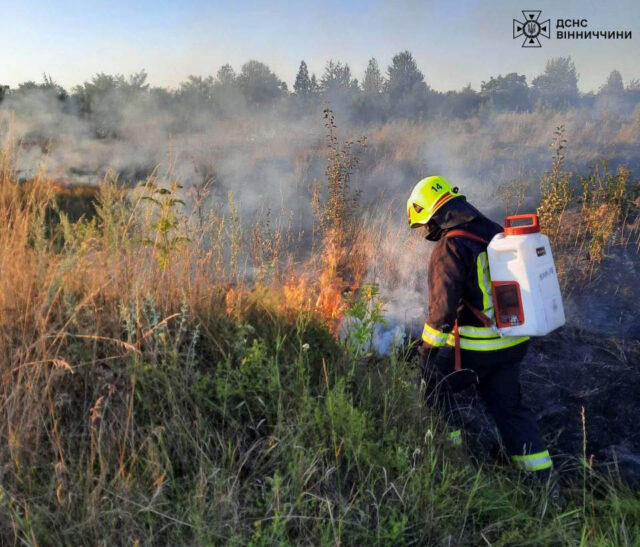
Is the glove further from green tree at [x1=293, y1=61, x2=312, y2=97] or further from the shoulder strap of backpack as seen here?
green tree at [x1=293, y1=61, x2=312, y2=97]

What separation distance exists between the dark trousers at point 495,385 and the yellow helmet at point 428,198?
2.86 feet

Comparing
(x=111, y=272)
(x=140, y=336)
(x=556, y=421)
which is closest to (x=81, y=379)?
(x=140, y=336)

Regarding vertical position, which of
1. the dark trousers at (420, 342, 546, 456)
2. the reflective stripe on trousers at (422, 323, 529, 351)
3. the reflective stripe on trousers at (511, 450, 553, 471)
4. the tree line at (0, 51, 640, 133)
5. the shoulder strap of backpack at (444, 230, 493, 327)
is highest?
the tree line at (0, 51, 640, 133)

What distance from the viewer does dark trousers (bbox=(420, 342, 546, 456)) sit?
136 inches

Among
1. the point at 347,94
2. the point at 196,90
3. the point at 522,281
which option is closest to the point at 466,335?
the point at 522,281

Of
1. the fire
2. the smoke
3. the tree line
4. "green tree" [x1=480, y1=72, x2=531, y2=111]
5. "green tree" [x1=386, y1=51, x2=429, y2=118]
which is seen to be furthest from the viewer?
"green tree" [x1=480, y1=72, x2=531, y2=111]

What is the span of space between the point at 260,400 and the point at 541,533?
1441mm

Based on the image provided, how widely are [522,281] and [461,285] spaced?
35 centimetres

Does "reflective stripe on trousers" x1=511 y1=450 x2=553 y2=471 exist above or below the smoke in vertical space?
below

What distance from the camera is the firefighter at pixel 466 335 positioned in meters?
3.37

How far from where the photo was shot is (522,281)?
10.8 ft

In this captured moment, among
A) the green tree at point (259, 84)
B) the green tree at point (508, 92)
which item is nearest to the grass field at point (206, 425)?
the green tree at point (259, 84)

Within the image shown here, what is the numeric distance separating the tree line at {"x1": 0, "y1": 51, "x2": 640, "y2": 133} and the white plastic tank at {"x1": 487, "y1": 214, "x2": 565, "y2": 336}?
10.5 meters

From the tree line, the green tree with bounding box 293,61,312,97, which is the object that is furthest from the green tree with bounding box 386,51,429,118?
the green tree with bounding box 293,61,312,97
